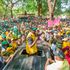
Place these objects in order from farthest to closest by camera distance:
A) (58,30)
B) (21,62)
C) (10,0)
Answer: (10,0) < (58,30) < (21,62)

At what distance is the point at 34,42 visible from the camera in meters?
9.90

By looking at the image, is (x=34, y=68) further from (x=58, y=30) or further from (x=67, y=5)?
(x=67, y=5)

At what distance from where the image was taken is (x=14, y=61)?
7629mm

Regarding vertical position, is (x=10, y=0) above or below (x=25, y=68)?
below

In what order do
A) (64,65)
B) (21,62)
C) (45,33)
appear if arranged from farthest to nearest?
1. (45,33)
2. (21,62)
3. (64,65)

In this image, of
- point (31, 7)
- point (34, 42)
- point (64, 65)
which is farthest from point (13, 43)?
point (31, 7)

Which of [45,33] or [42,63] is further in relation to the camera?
[45,33]

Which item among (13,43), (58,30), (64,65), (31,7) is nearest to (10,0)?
(31,7)

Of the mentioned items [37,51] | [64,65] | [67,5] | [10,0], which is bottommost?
[67,5]

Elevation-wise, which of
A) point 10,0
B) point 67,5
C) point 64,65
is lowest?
point 67,5

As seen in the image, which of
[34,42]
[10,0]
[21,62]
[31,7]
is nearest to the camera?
[21,62]

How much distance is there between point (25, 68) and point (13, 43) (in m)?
6.32

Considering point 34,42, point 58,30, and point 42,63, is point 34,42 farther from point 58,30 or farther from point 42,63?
point 58,30

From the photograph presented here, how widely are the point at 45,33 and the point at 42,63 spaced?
395 inches
